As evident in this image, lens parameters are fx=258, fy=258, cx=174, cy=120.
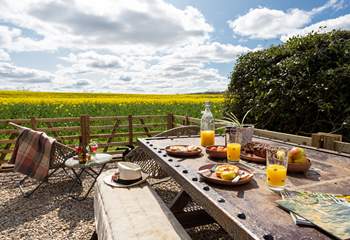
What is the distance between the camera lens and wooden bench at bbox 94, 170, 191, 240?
68.0 inches

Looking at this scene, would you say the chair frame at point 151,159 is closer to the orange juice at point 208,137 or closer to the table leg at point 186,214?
the table leg at point 186,214

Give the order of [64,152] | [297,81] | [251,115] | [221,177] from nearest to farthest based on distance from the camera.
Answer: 1. [221,177]
2. [297,81]
3. [64,152]
4. [251,115]

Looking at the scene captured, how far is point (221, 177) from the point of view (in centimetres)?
160

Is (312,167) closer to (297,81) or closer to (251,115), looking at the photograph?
(297,81)

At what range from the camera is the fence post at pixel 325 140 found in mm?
2596

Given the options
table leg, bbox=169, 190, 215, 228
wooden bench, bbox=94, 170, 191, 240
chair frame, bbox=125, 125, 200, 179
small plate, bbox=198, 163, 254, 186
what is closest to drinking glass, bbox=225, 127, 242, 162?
small plate, bbox=198, 163, 254, 186

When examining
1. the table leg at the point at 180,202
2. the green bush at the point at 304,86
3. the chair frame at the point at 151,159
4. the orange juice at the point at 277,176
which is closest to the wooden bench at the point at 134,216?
the table leg at the point at 180,202

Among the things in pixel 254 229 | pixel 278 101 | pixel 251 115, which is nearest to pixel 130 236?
pixel 254 229

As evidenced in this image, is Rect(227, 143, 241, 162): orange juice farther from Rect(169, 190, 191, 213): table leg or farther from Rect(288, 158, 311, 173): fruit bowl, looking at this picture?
Rect(169, 190, 191, 213): table leg

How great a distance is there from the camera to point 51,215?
3.63m

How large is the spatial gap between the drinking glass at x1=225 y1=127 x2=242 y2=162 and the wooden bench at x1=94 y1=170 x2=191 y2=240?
0.65 metres

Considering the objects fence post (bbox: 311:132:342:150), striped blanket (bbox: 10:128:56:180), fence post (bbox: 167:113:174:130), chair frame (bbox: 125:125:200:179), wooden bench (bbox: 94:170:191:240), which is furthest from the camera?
fence post (bbox: 167:113:174:130)

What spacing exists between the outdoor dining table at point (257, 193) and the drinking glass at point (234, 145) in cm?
11

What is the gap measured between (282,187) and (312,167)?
59 centimetres
